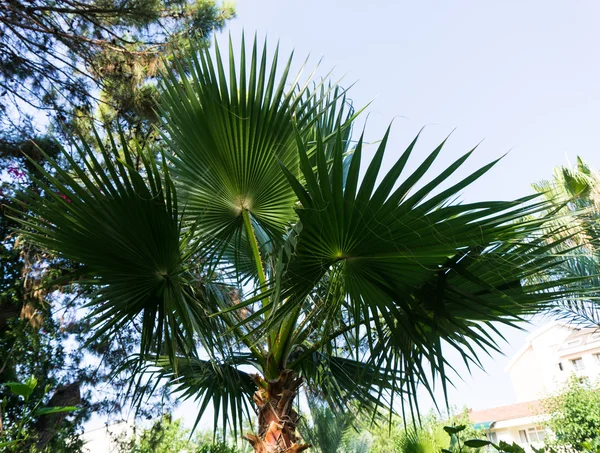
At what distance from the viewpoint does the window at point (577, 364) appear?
22.5 metres

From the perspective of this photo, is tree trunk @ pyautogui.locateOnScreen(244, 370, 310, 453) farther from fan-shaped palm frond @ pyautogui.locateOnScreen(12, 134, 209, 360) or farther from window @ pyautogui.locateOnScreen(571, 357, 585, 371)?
window @ pyautogui.locateOnScreen(571, 357, 585, 371)

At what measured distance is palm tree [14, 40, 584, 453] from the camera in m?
1.99

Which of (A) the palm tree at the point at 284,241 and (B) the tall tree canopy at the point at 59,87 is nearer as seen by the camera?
(A) the palm tree at the point at 284,241

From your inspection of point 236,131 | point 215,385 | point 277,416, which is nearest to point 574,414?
point 215,385

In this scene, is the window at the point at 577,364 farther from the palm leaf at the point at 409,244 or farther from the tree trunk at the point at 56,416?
the palm leaf at the point at 409,244

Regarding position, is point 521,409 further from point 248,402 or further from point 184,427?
point 248,402

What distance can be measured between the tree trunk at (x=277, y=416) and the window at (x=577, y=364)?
24.4 metres

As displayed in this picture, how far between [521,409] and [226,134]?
25026mm

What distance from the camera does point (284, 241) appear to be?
2283 mm

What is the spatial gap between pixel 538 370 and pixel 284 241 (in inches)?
1147

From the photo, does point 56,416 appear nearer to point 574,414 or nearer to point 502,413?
point 574,414

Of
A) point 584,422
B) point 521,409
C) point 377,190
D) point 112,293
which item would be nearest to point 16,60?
point 112,293

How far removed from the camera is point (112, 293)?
2516 millimetres

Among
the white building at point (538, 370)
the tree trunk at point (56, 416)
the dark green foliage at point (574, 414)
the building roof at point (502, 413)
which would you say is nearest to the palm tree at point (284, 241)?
the tree trunk at point (56, 416)
